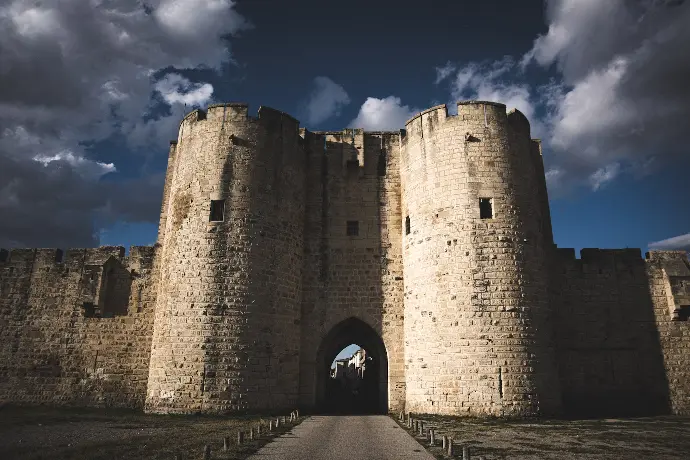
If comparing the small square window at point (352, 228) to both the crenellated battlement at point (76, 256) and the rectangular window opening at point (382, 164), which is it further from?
the crenellated battlement at point (76, 256)

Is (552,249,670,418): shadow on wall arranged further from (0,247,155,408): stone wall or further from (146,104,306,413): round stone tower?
(0,247,155,408): stone wall

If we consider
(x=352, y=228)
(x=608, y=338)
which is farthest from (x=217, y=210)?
(x=608, y=338)

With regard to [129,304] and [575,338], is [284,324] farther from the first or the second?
[575,338]

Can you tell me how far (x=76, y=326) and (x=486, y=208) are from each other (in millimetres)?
14801

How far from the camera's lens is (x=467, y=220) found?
14.2 m

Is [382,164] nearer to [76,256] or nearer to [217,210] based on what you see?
[217,210]

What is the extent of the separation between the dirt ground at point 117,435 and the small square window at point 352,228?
22.3 ft

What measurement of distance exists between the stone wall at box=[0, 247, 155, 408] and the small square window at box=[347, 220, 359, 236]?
7332mm

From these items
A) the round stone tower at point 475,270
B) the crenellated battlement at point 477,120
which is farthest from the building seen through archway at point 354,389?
the crenellated battlement at point 477,120

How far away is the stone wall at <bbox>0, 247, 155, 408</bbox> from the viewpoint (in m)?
16.1

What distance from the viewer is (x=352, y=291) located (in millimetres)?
16109

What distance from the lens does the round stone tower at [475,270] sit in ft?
42.7

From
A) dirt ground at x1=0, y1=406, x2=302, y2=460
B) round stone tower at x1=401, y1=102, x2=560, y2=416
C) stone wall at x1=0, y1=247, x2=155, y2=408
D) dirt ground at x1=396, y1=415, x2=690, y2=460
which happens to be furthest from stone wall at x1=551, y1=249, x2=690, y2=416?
stone wall at x1=0, y1=247, x2=155, y2=408

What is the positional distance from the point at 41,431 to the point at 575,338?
1546 cm
